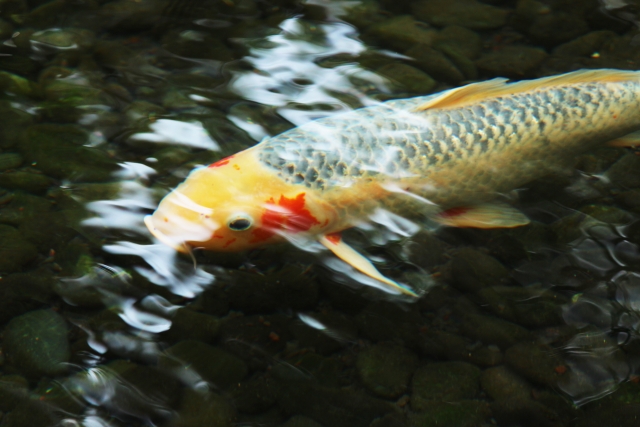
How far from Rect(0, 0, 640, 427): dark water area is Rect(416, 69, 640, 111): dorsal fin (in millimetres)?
547

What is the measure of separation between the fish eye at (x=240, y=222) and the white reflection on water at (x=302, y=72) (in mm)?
1101

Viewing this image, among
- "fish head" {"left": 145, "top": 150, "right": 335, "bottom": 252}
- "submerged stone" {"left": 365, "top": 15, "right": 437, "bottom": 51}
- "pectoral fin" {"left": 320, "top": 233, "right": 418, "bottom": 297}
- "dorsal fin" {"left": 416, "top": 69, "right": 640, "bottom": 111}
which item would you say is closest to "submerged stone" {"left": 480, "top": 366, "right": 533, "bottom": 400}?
"pectoral fin" {"left": 320, "top": 233, "right": 418, "bottom": 297}

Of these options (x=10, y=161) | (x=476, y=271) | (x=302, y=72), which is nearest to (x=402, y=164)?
(x=476, y=271)

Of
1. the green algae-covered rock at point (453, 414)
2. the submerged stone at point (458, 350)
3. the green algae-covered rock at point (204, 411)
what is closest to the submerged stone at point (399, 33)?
the submerged stone at point (458, 350)

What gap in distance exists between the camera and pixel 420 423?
2.42 metres

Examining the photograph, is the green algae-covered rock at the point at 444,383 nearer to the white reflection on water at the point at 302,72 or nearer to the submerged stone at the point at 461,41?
the white reflection on water at the point at 302,72

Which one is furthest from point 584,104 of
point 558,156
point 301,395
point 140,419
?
point 140,419

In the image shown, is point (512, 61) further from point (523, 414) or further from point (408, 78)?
point (523, 414)

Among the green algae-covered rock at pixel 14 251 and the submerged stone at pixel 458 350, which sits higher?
the green algae-covered rock at pixel 14 251

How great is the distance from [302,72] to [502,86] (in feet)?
4.78

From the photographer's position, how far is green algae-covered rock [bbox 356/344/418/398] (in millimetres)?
2547

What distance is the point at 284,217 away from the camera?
9.05 feet

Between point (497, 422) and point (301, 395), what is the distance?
0.86 meters

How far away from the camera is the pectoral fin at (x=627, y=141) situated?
3.41 meters
